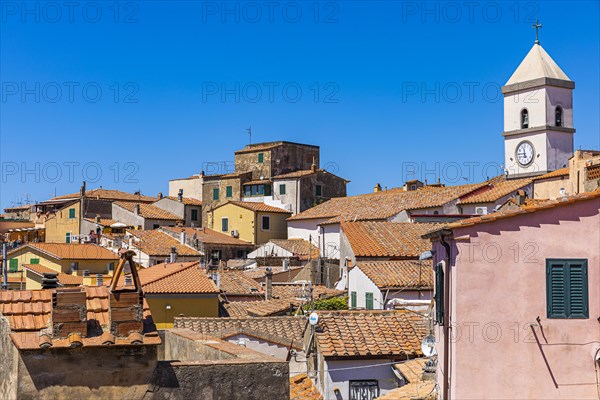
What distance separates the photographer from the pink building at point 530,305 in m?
13.3

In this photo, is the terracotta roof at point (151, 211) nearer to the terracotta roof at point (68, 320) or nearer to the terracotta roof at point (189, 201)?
the terracotta roof at point (189, 201)

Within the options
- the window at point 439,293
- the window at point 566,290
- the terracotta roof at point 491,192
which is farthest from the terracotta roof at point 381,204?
the window at point 566,290

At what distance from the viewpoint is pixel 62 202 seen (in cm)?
7781

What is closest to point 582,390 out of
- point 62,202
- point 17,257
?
point 17,257

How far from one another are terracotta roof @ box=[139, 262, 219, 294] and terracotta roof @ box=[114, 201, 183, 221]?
32028 millimetres

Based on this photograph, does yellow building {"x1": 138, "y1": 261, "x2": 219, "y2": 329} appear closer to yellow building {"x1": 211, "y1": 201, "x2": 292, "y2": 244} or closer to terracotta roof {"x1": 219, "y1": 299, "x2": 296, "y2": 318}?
terracotta roof {"x1": 219, "y1": 299, "x2": 296, "y2": 318}

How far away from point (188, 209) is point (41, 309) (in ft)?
211

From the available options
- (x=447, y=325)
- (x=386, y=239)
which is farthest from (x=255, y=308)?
(x=447, y=325)

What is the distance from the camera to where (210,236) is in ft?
202

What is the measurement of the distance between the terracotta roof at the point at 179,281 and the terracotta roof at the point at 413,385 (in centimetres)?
1508

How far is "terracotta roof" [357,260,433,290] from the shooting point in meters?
27.6

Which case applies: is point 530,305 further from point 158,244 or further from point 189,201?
point 189,201

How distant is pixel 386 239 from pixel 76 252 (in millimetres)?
18641

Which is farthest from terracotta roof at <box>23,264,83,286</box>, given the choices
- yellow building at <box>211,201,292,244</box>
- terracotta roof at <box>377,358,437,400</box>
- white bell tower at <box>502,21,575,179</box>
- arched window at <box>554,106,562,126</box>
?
arched window at <box>554,106,562,126</box>
